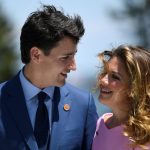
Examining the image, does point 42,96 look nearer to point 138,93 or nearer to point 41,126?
point 41,126

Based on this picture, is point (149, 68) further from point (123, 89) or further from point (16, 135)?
point (16, 135)

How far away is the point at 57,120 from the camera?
4.51 meters

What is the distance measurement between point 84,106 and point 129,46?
590 millimetres

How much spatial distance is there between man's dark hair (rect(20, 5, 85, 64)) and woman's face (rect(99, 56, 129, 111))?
478 millimetres

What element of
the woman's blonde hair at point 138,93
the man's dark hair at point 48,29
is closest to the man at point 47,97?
the man's dark hair at point 48,29

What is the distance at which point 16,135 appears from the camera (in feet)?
14.4

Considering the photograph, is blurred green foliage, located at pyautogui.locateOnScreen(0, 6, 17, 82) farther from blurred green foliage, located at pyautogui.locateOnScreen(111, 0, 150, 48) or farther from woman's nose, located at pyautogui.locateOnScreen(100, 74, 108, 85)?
woman's nose, located at pyautogui.locateOnScreen(100, 74, 108, 85)

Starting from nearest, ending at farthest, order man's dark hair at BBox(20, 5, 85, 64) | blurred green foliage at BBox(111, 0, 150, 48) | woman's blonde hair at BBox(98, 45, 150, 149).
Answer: woman's blonde hair at BBox(98, 45, 150, 149), man's dark hair at BBox(20, 5, 85, 64), blurred green foliage at BBox(111, 0, 150, 48)

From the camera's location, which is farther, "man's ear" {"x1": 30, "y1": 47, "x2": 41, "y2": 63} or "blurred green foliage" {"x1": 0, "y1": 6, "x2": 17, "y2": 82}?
"blurred green foliage" {"x1": 0, "y1": 6, "x2": 17, "y2": 82}

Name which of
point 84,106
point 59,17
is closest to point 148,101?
point 84,106

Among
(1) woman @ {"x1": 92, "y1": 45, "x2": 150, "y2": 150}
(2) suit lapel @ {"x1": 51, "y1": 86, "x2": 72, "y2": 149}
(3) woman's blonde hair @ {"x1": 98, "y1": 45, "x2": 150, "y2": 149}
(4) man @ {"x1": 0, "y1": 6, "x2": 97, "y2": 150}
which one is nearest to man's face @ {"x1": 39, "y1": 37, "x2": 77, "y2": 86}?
(4) man @ {"x1": 0, "y1": 6, "x2": 97, "y2": 150}

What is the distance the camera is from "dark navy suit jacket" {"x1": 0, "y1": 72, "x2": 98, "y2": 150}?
4387 mm

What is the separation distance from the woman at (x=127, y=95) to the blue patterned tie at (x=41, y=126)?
0.38m

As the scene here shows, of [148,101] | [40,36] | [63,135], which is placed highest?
[40,36]
